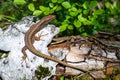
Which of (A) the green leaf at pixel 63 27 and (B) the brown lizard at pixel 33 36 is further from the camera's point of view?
(A) the green leaf at pixel 63 27

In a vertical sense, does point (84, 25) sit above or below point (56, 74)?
above

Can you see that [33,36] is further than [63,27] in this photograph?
Yes

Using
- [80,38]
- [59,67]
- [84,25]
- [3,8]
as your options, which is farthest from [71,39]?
[3,8]

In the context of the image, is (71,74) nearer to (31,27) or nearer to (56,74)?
(56,74)

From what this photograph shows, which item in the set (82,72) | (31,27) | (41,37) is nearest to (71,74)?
(82,72)

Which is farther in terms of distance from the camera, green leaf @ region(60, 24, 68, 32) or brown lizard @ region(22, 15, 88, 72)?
green leaf @ region(60, 24, 68, 32)

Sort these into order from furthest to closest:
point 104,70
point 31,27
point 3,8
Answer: point 3,8 → point 31,27 → point 104,70

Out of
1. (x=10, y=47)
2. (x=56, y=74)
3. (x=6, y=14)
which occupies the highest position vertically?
(x=6, y=14)

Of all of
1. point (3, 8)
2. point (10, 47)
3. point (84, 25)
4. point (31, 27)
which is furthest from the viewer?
point (3, 8)

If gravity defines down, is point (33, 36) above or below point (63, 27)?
below

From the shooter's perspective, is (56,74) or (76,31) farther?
(76,31)

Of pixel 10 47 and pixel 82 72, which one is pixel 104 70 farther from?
pixel 10 47
